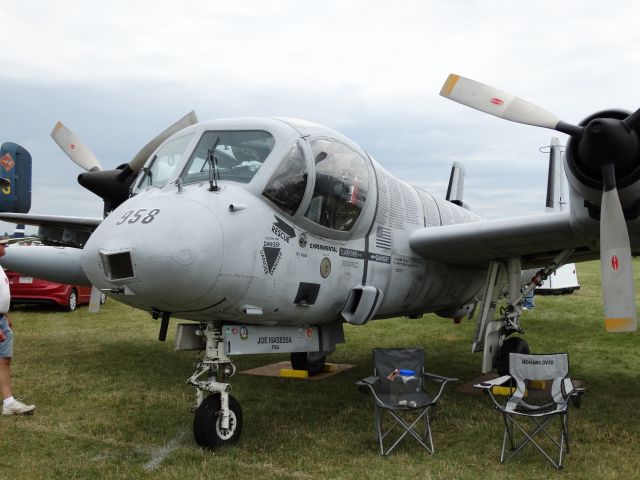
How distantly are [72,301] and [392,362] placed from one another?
50.6 feet

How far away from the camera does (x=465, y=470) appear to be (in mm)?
5324

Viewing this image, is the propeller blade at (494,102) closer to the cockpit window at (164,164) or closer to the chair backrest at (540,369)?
the chair backrest at (540,369)

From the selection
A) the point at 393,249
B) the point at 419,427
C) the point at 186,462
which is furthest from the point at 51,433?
the point at 393,249

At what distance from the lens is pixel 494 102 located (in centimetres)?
680

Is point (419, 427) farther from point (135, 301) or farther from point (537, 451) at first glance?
point (135, 301)

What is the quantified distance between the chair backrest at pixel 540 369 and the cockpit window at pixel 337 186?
2463mm

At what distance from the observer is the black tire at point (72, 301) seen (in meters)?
19.0

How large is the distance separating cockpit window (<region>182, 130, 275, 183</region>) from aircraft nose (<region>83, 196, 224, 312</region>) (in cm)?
71

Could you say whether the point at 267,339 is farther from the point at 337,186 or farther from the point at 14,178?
the point at 14,178

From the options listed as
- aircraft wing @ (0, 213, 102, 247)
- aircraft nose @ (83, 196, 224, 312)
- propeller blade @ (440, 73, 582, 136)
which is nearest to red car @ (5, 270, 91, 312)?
aircraft wing @ (0, 213, 102, 247)

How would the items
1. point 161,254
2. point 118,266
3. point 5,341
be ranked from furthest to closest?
point 5,341 → point 118,266 → point 161,254

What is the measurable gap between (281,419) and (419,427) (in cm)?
167

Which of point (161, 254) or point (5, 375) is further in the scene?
point (5, 375)

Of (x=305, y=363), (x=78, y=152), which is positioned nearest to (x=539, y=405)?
(x=305, y=363)
